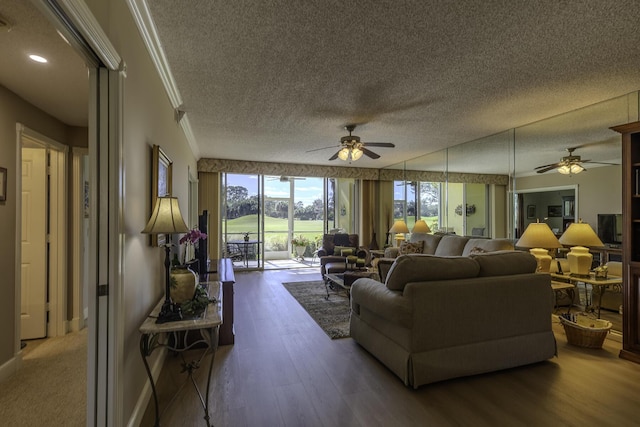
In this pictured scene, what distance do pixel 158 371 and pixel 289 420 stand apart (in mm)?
1234

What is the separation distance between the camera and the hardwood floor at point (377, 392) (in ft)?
6.54

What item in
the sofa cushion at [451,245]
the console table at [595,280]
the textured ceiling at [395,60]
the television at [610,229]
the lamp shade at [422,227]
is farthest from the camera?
the lamp shade at [422,227]

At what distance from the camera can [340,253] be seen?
6371 mm

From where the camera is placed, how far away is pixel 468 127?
445 centimetres

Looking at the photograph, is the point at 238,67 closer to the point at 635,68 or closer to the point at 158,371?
the point at 158,371

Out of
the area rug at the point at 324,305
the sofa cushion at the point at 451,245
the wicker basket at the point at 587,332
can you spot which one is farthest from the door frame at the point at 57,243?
the wicker basket at the point at 587,332

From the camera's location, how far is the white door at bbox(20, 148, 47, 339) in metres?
3.19

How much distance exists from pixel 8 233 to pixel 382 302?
3.05 metres

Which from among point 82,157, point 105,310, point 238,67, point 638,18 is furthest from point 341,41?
point 82,157

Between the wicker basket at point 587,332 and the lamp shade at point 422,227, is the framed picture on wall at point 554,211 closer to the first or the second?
the wicker basket at point 587,332

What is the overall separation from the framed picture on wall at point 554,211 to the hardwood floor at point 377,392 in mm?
1764

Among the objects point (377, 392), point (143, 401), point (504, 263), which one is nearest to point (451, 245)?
point (504, 263)

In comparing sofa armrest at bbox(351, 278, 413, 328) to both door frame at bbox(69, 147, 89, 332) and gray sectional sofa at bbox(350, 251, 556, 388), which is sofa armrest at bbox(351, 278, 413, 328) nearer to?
A: gray sectional sofa at bbox(350, 251, 556, 388)

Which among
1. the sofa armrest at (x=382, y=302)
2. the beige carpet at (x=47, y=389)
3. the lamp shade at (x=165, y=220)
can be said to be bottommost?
the beige carpet at (x=47, y=389)
